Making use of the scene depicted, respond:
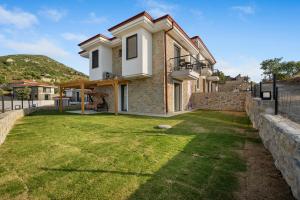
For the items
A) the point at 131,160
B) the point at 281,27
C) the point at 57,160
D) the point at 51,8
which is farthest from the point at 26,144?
the point at 281,27

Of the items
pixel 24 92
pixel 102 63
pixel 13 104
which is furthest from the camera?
pixel 24 92

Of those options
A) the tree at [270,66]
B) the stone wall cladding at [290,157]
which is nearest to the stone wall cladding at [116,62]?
the stone wall cladding at [290,157]

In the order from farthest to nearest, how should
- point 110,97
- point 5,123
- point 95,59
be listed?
1. point 110,97
2. point 95,59
3. point 5,123

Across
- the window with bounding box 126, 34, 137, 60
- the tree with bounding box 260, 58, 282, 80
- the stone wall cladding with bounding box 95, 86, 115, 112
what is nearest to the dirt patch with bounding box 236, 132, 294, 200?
the window with bounding box 126, 34, 137, 60

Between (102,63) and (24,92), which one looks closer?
(102,63)

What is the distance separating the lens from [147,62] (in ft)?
36.2

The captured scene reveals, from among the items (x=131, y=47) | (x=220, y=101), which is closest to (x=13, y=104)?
(x=131, y=47)

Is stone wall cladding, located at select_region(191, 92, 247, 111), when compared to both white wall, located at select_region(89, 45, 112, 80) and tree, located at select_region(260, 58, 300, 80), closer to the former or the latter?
white wall, located at select_region(89, 45, 112, 80)

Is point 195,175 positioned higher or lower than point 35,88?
lower

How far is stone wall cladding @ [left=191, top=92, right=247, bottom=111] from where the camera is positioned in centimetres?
1378

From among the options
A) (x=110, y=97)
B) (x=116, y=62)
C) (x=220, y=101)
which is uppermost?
(x=116, y=62)

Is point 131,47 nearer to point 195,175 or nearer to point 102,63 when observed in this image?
point 102,63

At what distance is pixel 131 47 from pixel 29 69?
189 feet

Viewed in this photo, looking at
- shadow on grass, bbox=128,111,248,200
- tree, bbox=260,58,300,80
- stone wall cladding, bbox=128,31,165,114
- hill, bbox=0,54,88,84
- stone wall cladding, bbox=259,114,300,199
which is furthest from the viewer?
hill, bbox=0,54,88,84
